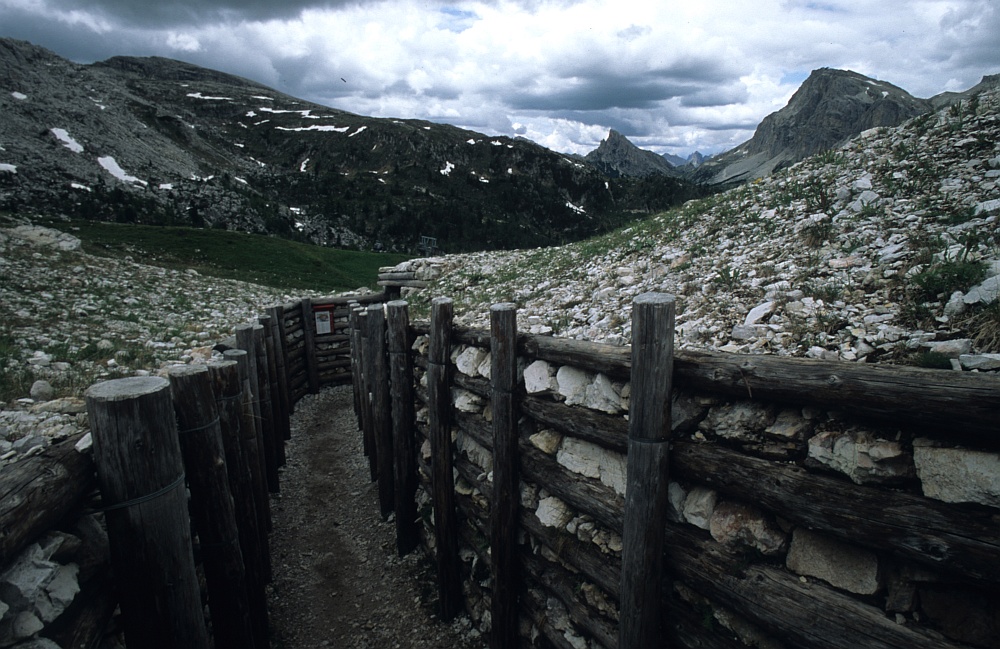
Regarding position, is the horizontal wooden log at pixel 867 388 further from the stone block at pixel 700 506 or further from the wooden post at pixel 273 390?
the wooden post at pixel 273 390

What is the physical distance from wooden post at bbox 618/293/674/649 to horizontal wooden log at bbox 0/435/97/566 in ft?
11.4

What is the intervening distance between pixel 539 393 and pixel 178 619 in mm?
3341

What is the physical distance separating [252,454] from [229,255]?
109ft

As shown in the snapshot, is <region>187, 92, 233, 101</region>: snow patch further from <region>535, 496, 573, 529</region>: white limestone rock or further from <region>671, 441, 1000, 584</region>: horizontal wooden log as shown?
<region>671, 441, 1000, 584</region>: horizontal wooden log

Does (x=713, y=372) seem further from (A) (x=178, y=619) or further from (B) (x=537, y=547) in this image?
(A) (x=178, y=619)

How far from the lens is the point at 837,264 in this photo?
5.97 meters

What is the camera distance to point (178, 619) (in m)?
3.54

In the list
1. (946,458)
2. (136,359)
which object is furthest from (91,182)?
(946,458)

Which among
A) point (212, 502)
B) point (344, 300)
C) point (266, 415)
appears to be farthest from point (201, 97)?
point (212, 502)

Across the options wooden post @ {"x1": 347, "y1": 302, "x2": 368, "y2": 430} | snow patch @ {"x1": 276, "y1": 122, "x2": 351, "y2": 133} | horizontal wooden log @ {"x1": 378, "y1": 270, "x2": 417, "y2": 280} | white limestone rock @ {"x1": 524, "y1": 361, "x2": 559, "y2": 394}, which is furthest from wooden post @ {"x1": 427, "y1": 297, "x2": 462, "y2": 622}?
snow patch @ {"x1": 276, "y1": 122, "x2": 351, "y2": 133}

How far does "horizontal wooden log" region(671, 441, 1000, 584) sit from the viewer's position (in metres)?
2.07

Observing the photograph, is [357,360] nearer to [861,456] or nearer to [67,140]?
[861,456]

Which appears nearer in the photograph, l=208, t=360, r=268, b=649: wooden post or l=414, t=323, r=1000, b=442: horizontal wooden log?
l=414, t=323, r=1000, b=442: horizontal wooden log

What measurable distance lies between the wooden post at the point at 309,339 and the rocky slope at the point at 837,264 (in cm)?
655
